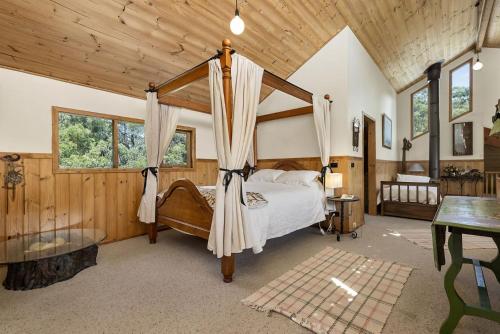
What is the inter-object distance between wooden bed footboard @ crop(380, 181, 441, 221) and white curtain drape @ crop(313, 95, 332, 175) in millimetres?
2154

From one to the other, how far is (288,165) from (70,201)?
364 centimetres

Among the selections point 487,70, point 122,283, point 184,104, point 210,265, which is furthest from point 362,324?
point 487,70

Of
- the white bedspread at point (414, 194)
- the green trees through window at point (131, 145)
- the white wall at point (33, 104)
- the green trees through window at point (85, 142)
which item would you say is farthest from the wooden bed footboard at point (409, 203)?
the white wall at point (33, 104)

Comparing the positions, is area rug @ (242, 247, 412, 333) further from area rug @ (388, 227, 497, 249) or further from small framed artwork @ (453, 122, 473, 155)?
small framed artwork @ (453, 122, 473, 155)

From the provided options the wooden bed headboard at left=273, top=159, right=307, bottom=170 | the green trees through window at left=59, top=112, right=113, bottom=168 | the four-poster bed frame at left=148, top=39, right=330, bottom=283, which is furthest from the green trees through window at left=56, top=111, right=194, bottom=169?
the wooden bed headboard at left=273, top=159, right=307, bottom=170

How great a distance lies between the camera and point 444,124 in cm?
691

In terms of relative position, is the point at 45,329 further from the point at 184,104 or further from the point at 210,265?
the point at 184,104

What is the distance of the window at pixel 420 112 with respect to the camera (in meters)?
7.20

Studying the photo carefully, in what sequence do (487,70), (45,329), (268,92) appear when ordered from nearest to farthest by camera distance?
1. (45,329)
2. (268,92)
3. (487,70)

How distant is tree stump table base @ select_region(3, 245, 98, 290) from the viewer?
2.27 m

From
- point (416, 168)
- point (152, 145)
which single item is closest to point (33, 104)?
point (152, 145)

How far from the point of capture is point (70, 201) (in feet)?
10.8

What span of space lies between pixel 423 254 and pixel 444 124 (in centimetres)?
563

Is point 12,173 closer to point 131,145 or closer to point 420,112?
point 131,145
